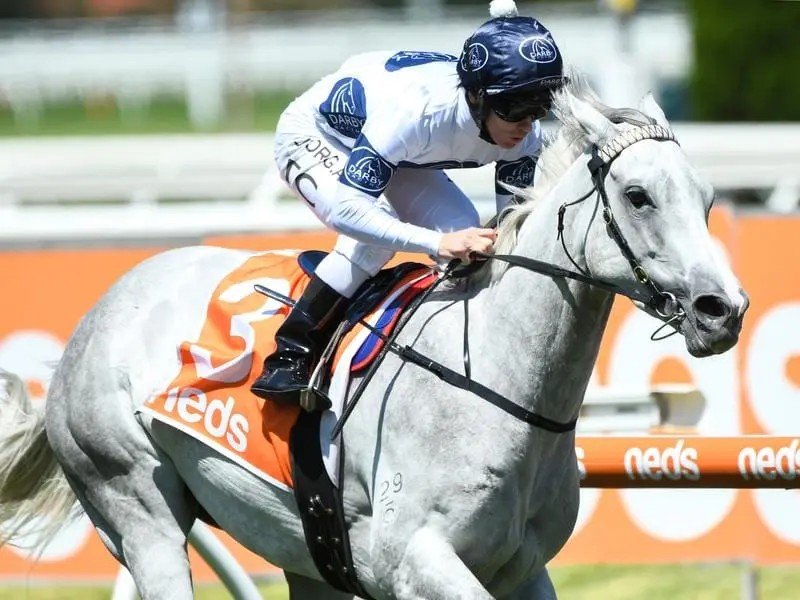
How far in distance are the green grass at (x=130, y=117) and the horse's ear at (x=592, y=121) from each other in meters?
19.2

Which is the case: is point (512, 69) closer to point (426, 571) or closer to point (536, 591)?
point (426, 571)

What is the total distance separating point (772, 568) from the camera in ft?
20.3

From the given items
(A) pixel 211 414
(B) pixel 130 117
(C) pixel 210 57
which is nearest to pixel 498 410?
(A) pixel 211 414

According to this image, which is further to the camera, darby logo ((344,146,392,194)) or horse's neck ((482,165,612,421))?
darby logo ((344,146,392,194))

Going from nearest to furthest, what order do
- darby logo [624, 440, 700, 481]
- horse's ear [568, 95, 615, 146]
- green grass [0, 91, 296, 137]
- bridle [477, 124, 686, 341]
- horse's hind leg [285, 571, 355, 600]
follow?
bridle [477, 124, 686, 341] < horse's ear [568, 95, 615, 146] < darby logo [624, 440, 700, 481] < horse's hind leg [285, 571, 355, 600] < green grass [0, 91, 296, 137]

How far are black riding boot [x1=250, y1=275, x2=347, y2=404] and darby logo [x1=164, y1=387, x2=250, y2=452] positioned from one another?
17 cm

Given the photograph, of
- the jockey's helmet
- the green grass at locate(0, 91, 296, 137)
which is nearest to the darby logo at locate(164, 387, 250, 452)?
the jockey's helmet

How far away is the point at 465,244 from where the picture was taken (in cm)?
371

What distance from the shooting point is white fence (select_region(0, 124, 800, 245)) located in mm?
6668

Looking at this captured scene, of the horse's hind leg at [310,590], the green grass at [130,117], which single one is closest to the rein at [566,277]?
the horse's hind leg at [310,590]

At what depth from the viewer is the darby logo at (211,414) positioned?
4.16 m

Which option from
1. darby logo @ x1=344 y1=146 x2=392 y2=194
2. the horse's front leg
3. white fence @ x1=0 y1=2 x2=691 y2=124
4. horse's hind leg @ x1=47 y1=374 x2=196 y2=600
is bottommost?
white fence @ x1=0 y1=2 x2=691 y2=124

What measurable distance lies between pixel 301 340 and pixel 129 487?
776mm

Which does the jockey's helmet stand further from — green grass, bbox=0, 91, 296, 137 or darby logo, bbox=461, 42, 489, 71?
green grass, bbox=0, 91, 296, 137
